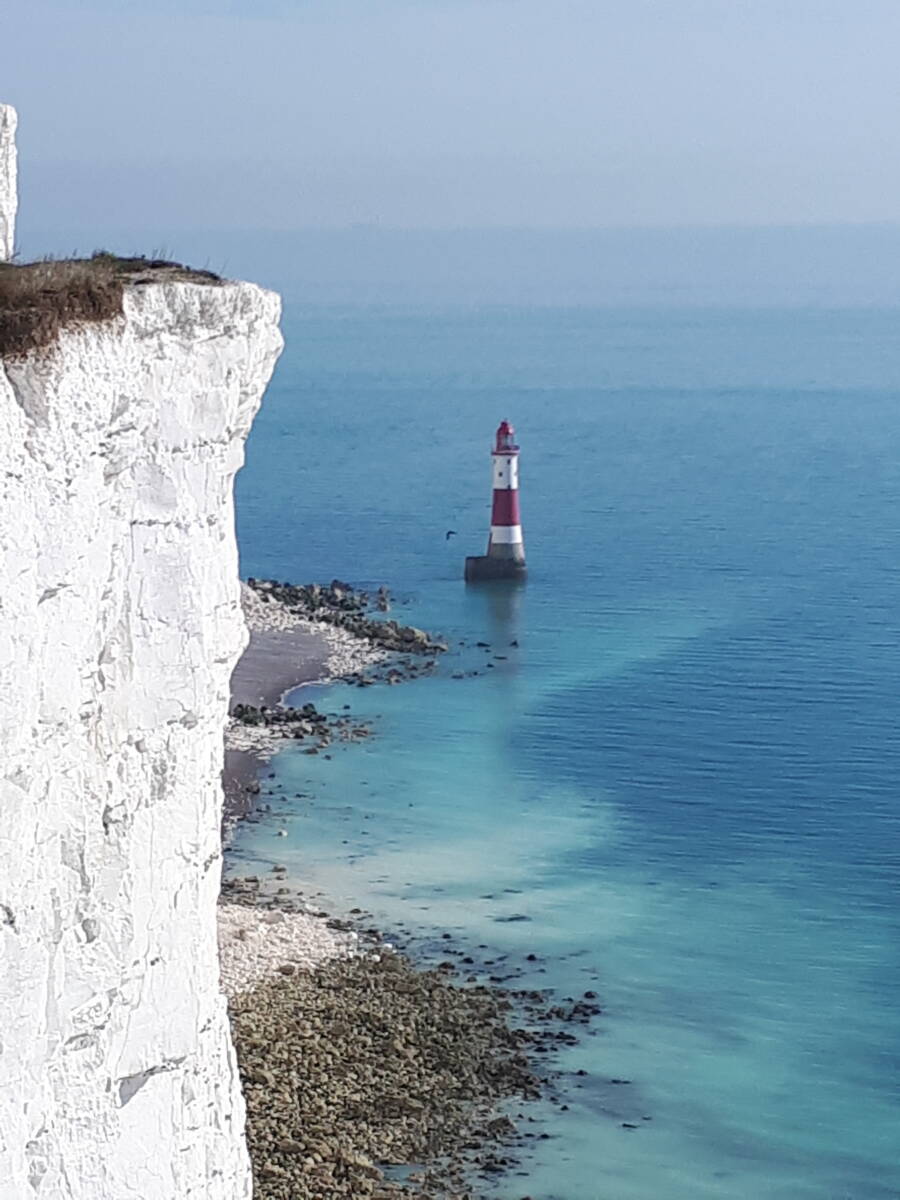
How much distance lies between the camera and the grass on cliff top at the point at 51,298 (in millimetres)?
10602

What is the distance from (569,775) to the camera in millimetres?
39656

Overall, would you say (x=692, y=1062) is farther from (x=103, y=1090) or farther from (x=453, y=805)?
(x=103, y=1090)

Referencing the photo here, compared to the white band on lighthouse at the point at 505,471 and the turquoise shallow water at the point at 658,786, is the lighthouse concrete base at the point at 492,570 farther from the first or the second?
the white band on lighthouse at the point at 505,471

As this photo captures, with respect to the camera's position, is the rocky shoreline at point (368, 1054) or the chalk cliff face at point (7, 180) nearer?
the chalk cliff face at point (7, 180)

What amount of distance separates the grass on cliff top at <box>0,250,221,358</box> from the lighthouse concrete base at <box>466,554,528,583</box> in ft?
158

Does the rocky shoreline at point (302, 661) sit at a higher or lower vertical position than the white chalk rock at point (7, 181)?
lower

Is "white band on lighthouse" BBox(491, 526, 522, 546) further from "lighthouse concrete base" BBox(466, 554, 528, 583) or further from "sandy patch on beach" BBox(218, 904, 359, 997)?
"sandy patch on beach" BBox(218, 904, 359, 997)

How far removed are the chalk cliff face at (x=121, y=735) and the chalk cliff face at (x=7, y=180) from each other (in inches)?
47.7

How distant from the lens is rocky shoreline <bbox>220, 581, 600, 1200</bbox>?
2130 centimetres

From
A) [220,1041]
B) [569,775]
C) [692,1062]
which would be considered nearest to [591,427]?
[569,775]

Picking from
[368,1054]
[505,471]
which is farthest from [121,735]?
[505,471]

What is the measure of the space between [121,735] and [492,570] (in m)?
48.4

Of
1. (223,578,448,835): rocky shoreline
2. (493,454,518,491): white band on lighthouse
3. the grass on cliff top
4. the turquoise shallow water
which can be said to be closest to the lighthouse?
the turquoise shallow water

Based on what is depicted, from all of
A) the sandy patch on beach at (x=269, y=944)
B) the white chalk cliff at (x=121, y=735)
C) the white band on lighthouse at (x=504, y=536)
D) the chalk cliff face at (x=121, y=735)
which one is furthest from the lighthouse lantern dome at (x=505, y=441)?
the white chalk cliff at (x=121, y=735)
